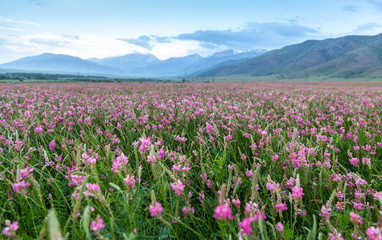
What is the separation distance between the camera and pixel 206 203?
6.83ft

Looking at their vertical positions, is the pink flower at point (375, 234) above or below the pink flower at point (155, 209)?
below

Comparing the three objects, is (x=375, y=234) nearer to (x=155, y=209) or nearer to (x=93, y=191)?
(x=155, y=209)

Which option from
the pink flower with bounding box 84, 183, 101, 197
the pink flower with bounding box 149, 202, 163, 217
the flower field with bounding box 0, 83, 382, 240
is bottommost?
the flower field with bounding box 0, 83, 382, 240

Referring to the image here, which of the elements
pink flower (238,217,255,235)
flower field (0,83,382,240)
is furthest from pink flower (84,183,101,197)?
pink flower (238,217,255,235)

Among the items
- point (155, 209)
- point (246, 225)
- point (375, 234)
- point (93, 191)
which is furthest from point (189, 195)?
point (375, 234)

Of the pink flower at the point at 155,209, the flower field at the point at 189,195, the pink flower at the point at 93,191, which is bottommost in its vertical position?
the flower field at the point at 189,195

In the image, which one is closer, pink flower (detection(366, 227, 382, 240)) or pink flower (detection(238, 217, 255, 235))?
pink flower (detection(238, 217, 255, 235))

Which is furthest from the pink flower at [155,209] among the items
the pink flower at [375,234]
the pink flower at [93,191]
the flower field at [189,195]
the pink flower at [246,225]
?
the pink flower at [375,234]

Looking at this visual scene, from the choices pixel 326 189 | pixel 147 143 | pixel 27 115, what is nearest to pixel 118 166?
pixel 147 143

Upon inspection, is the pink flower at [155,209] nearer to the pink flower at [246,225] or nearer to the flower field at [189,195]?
the flower field at [189,195]

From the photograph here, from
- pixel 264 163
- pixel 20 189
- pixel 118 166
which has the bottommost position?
pixel 264 163

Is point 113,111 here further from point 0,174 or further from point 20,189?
point 20,189

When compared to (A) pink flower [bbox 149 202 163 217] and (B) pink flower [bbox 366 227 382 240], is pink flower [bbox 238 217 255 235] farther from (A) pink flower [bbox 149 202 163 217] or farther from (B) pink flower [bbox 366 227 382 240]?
(B) pink flower [bbox 366 227 382 240]

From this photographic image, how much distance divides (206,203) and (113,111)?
3.85m
